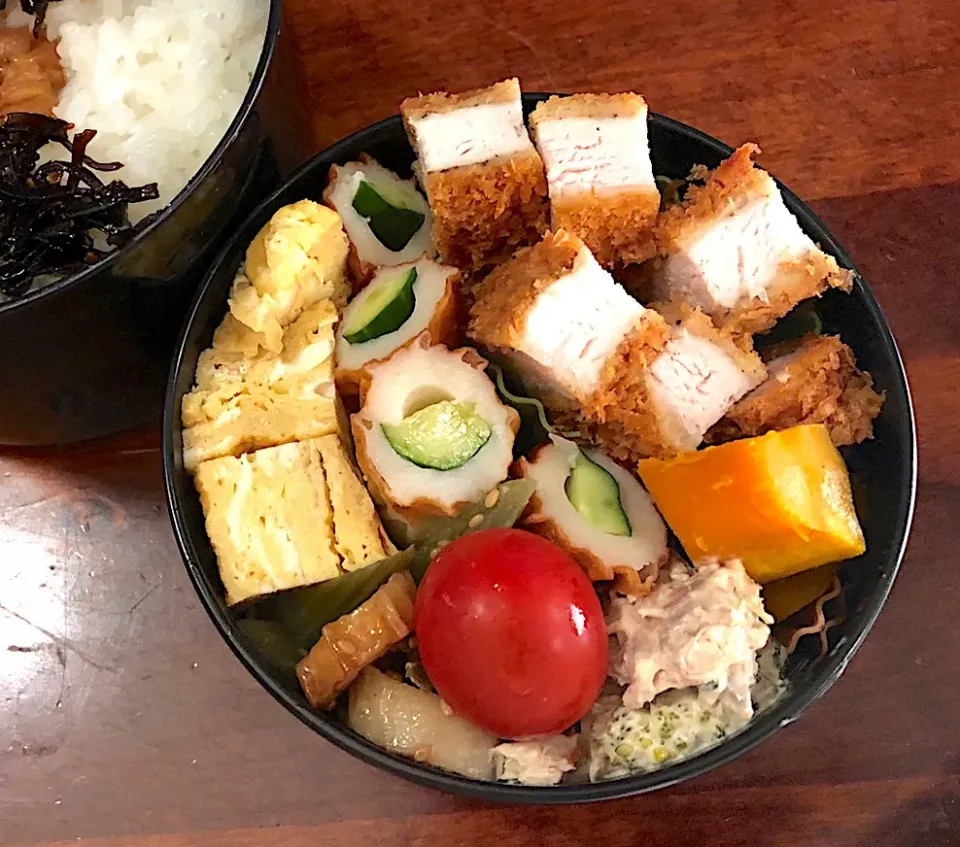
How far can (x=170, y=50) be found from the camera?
122 cm

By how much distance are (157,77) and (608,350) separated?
1.92 feet

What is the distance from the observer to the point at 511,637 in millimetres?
981

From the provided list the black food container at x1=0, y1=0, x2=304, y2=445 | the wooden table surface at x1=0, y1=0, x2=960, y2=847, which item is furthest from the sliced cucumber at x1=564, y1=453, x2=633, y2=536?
the black food container at x1=0, y1=0, x2=304, y2=445

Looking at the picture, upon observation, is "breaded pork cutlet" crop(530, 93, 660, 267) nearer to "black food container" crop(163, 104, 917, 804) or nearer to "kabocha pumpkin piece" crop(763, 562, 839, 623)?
"black food container" crop(163, 104, 917, 804)

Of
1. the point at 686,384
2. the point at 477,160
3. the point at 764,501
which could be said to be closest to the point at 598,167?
the point at 477,160

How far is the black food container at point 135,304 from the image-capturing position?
40.3 inches

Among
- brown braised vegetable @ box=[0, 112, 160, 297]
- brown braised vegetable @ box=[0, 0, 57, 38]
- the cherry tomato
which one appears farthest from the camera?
brown braised vegetable @ box=[0, 0, 57, 38]

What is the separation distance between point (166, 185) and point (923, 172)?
92 cm

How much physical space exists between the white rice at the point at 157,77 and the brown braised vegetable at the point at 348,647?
0.48 meters

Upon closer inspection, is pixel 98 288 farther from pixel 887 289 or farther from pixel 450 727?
pixel 887 289

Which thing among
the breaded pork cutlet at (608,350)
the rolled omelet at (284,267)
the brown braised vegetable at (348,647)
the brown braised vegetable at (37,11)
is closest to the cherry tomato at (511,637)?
the brown braised vegetable at (348,647)

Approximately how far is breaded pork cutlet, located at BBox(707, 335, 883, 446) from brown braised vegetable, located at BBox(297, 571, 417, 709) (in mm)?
390

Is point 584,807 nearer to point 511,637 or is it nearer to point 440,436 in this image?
point 511,637

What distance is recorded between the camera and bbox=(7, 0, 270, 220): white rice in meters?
1.19
